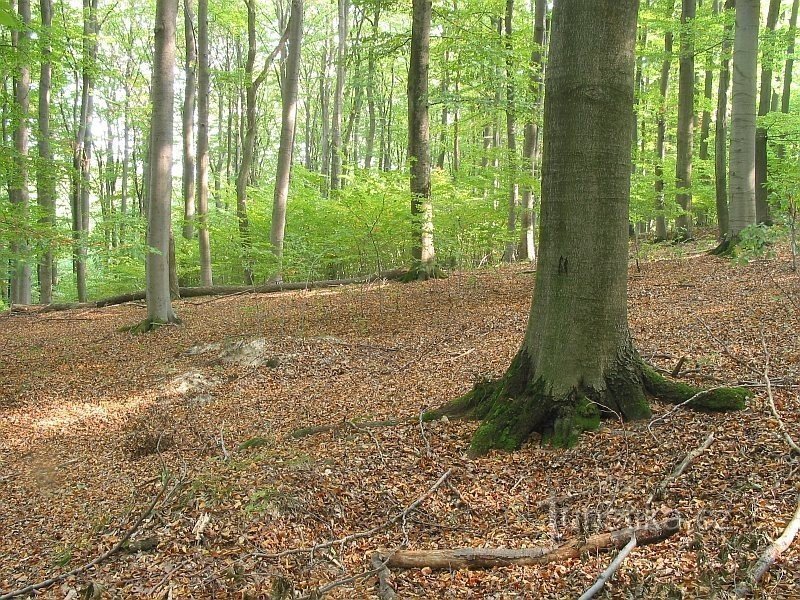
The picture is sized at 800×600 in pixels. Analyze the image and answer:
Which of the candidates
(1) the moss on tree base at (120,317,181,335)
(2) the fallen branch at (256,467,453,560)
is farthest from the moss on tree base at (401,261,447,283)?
(2) the fallen branch at (256,467,453,560)

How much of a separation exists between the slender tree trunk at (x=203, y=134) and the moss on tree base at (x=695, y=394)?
12.6 metres

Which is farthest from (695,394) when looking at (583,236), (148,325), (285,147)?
(285,147)

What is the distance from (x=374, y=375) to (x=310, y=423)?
5.53 ft

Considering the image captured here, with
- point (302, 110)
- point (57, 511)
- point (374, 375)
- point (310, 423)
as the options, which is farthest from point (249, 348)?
point (302, 110)

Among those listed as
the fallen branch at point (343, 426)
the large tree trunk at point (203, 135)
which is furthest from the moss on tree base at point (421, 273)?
the fallen branch at point (343, 426)

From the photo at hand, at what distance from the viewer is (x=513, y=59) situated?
11164 millimetres

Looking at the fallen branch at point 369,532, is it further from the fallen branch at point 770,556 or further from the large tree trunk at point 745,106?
the large tree trunk at point 745,106

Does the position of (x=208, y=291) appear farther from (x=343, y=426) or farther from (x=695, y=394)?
(x=695, y=394)

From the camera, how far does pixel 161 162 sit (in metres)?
10.6

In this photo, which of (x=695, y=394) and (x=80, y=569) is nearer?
(x=80, y=569)

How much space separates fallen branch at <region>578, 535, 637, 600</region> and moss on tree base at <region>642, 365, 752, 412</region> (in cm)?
178

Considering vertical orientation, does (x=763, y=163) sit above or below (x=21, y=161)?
above

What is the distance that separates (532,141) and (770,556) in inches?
537

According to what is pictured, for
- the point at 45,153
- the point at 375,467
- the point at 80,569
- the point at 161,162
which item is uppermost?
the point at 45,153
